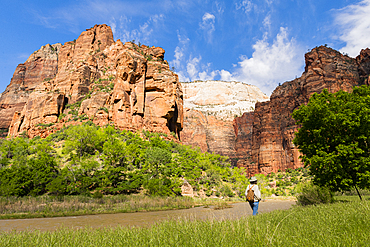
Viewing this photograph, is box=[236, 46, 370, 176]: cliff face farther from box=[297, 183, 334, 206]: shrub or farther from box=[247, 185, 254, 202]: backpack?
box=[247, 185, 254, 202]: backpack

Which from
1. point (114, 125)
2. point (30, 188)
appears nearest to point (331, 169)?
point (30, 188)

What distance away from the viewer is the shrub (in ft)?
52.0

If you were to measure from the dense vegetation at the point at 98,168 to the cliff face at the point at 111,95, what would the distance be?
5599mm

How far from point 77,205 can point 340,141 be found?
92.1ft

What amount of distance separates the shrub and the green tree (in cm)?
54

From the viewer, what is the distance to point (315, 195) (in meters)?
16.6

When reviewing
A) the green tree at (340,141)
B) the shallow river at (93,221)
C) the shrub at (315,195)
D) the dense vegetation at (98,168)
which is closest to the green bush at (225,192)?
the dense vegetation at (98,168)

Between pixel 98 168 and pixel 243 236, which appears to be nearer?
pixel 243 236

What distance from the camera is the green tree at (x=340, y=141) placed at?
1573cm

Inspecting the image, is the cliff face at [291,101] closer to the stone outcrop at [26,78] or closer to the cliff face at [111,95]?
the cliff face at [111,95]

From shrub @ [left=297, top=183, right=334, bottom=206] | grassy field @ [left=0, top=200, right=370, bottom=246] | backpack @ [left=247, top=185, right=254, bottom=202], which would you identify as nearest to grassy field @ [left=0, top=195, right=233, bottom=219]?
shrub @ [left=297, top=183, right=334, bottom=206]

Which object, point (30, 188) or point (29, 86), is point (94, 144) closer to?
point (30, 188)

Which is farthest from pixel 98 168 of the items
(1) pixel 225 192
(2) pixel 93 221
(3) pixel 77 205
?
(1) pixel 225 192

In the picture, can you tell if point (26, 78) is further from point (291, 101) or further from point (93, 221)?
point (291, 101)
